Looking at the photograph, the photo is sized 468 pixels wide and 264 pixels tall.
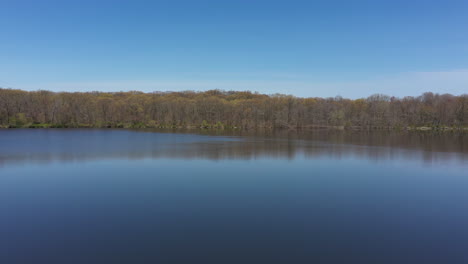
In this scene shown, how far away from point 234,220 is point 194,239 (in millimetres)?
1535

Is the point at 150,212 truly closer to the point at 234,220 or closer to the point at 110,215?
the point at 110,215

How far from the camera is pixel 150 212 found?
8523 millimetres

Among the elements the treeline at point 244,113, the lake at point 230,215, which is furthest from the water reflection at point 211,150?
the treeline at point 244,113

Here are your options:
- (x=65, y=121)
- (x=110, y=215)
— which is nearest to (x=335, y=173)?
(x=110, y=215)

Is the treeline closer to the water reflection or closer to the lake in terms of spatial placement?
the water reflection

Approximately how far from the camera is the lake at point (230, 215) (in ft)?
20.2

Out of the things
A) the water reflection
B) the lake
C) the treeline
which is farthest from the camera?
the treeline

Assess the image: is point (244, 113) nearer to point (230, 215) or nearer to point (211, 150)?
point (211, 150)

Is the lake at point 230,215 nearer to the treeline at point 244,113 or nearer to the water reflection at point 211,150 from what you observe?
the water reflection at point 211,150

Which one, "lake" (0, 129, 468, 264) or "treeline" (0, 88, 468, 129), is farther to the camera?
"treeline" (0, 88, 468, 129)

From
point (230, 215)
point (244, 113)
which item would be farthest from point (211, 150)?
point (244, 113)

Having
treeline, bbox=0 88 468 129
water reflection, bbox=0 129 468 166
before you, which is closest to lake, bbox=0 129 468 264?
water reflection, bbox=0 129 468 166

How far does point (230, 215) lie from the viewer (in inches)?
327

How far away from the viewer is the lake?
6.15 m
